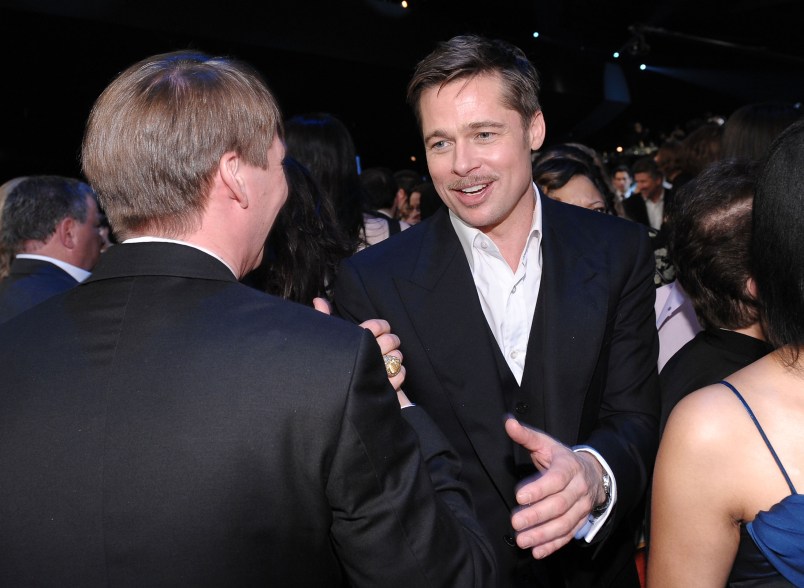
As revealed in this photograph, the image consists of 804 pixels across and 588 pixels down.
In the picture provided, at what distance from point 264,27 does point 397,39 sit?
2422 mm

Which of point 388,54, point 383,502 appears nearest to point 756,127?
point 383,502

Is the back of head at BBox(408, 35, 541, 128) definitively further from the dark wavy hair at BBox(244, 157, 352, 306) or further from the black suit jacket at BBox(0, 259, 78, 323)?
the black suit jacket at BBox(0, 259, 78, 323)

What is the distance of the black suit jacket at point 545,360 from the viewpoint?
1792 mm

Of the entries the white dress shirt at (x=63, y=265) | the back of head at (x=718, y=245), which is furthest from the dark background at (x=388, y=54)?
the back of head at (x=718, y=245)

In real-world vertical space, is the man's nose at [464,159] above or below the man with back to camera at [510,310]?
above

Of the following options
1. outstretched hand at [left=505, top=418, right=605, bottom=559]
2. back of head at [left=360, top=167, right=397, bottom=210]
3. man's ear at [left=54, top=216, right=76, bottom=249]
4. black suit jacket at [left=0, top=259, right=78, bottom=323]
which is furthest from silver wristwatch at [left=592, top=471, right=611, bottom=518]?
back of head at [left=360, top=167, right=397, bottom=210]

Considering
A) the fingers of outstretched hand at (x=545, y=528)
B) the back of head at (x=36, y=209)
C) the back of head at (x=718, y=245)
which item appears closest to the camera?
the fingers of outstretched hand at (x=545, y=528)

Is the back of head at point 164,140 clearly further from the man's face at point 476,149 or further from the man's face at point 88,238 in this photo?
the man's face at point 88,238

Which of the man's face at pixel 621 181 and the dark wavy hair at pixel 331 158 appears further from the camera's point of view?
the man's face at pixel 621 181

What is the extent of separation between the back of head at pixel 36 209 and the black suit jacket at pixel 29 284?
0.13 m

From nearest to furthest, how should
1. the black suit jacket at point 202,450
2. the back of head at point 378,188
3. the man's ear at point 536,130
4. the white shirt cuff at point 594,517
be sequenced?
1. the black suit jacket at point 202,450
2. the white shirt cuff at point 594,517
3. the man's ear at point 536,130
4. the back of head at point 378,188

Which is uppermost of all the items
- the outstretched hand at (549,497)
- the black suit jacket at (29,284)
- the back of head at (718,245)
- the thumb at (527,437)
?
the back of head at (718,245)

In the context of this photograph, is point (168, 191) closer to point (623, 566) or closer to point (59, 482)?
point (59, 482)

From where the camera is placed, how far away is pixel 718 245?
1910 mm
